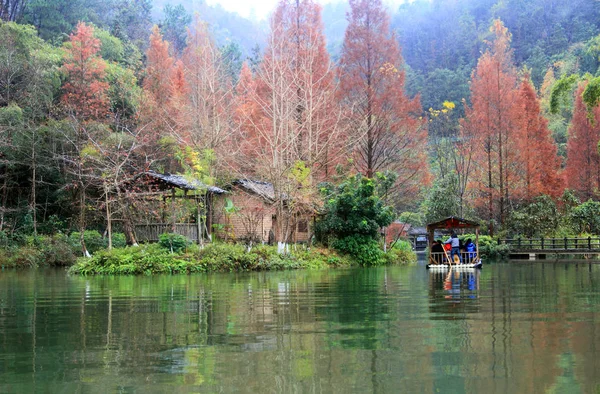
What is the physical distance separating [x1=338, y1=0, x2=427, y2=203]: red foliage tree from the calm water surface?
67.3 ft

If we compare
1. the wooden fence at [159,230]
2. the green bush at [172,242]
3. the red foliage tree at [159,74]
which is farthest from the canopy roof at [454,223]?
the red foliage tree at [159,74]

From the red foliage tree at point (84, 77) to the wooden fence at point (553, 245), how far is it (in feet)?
78.2

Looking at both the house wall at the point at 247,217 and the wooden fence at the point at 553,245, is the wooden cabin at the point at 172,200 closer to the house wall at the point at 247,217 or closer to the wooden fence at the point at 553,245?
the house wall at the point at 247,217

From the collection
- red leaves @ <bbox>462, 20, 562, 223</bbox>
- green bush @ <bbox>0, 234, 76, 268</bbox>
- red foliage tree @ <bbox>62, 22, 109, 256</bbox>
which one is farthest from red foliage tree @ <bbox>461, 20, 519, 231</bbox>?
green bush @ <bbox>0, 234, 76, 268</bbox>

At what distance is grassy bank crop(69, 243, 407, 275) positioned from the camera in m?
19.3

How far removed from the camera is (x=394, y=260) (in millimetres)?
29000

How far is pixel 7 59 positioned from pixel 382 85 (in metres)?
18.9

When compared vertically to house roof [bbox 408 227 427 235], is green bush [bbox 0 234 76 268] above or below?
below

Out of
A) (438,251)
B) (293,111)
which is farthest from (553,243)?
(293,111)

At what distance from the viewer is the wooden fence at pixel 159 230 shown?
2486 cm

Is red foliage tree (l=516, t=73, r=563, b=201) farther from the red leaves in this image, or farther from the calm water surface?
the calm water surface

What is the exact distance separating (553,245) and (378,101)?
12682 mm

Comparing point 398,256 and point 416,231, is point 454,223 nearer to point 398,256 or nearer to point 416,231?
point 398,256

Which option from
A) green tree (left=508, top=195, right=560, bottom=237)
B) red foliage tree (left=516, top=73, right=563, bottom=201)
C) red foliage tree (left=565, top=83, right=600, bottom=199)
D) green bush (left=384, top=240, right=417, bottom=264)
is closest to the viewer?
green bush (left=384, top=240, right=417, bottom=264)
